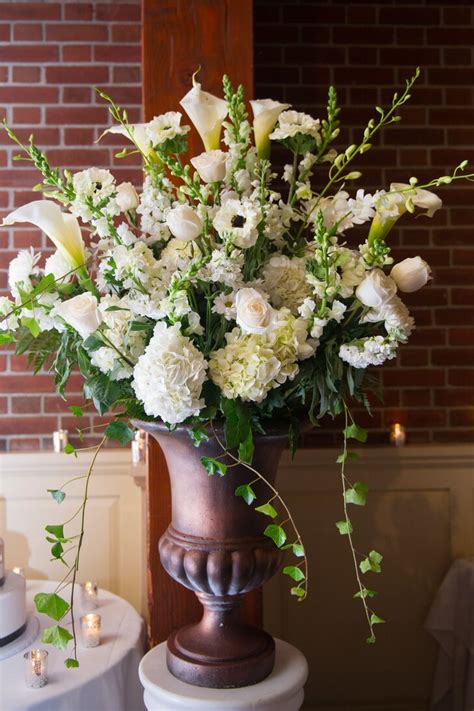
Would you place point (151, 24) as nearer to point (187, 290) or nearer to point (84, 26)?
point (187, 290)

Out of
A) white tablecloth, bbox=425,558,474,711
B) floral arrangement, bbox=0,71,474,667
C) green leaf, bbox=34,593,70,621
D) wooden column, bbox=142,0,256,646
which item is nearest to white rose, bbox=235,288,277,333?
floral arrangement, bbox=0,71,474,667

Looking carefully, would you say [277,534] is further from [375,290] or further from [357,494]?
[375,290]

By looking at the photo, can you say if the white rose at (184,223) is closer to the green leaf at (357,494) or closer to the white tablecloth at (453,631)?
the green leaf at (357,494)

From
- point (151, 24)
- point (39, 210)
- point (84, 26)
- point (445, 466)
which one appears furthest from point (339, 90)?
point (39, 210)

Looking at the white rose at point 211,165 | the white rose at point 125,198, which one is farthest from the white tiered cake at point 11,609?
the white rose at point 211,165

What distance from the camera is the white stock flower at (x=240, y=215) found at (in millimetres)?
1057

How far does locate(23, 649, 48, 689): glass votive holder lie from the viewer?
1507 millimetres

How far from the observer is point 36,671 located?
1511mm

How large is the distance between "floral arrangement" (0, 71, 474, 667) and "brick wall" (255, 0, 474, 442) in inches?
51.7

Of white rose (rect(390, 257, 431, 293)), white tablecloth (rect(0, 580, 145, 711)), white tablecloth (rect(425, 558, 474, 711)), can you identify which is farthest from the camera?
white tablecloth (rect(425, 558, 474, 711))

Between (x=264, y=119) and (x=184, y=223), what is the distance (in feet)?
0.91

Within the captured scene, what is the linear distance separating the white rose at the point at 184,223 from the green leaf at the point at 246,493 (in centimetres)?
39

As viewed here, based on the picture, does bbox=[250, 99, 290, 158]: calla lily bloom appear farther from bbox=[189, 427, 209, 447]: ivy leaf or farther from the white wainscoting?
the white wainscoting

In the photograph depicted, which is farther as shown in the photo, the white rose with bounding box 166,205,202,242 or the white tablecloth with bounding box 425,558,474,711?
the white tablecloth with bounding box 425,558,474,711
